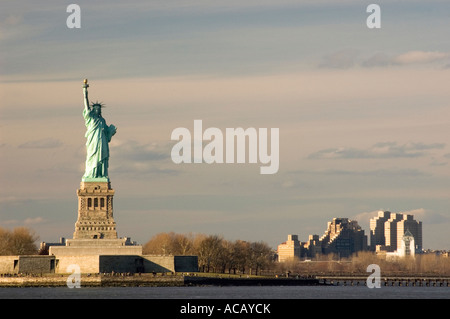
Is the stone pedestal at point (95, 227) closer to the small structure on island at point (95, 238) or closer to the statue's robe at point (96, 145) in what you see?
the small structure on island at point (95, 238)

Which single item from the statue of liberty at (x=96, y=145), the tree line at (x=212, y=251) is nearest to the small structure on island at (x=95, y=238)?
the statue of liberty at (x=96, y=145)

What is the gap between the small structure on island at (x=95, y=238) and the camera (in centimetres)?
13012

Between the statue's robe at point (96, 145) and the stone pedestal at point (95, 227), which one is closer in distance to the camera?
the stone pedestal at point (95, 227)

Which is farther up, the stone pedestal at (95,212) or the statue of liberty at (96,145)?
the statue of liberty at (96,145)

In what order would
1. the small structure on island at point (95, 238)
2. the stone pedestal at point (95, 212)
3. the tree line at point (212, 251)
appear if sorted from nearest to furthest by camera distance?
1. the small structure on island at point (95, 238)
2. the stone pedestal at point (95, 212)
3. the tree line at point (212, 251)

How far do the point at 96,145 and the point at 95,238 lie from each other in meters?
9.48

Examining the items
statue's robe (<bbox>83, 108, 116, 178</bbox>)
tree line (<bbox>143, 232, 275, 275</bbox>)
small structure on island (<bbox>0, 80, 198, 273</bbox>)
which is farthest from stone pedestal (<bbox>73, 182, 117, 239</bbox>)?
tree line (<bbox>143, 232, 275, 275</bbox>)

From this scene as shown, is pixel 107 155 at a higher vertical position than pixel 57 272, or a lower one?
higher

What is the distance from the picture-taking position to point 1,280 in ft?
430

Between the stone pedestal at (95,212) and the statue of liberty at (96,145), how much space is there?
1.21 m
